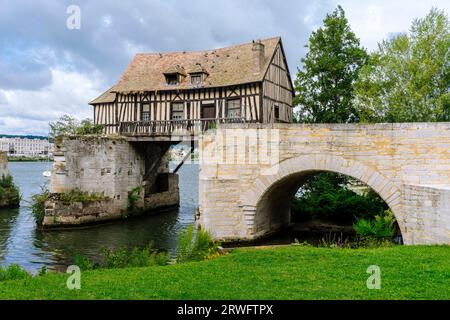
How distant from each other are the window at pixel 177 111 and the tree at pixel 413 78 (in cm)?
874

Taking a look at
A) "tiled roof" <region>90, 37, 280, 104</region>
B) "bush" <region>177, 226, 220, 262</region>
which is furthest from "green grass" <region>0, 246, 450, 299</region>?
"tiled roof" <region>90, 37, 280, 104</region>

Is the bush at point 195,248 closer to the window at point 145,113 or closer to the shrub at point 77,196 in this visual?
the shrub at point 77,196

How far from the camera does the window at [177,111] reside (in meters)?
21.9

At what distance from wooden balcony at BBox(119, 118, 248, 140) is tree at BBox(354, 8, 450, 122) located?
20.1ft

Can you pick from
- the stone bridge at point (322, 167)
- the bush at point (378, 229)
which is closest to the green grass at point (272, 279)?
the stone bridge at point (322, 167)

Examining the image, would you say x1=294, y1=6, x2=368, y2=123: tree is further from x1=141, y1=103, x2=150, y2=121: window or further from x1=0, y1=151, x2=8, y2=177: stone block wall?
x1=0, y1=151, x2=8, y2=177: stone block wall

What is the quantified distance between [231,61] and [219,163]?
9.45 meters

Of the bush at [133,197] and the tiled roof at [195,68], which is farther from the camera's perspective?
the bush at [133,197]

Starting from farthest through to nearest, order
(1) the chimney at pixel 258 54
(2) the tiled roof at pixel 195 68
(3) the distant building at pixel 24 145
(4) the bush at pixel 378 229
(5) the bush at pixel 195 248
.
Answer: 1. (3) the distant building at pixel 24 145
2. (2) the tiled roof at pixel 195 68
3. (1) the chimney at pixel 258 54
4. (4) the bush at pixel 378 229
5. (5) the bush at pixel 195 248

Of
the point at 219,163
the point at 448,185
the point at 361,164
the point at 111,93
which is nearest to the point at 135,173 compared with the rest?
the point at 111,93

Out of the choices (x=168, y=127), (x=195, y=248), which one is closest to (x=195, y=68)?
(x=168, y=127)

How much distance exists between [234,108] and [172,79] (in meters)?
4.03
